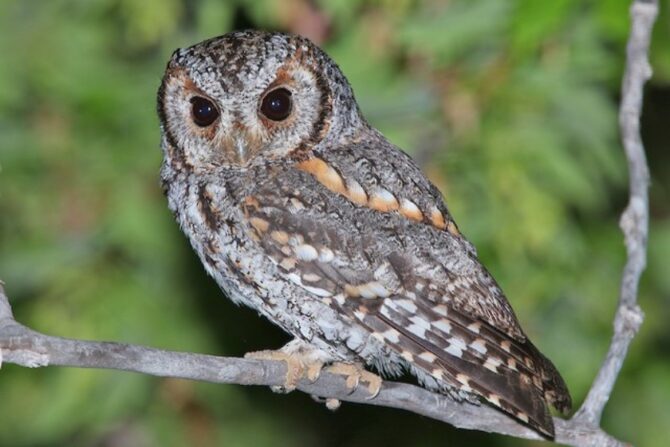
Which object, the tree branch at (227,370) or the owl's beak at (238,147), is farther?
the owl's beak at (238,147)

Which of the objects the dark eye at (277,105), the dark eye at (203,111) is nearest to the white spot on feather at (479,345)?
the dark eye at (277,105)

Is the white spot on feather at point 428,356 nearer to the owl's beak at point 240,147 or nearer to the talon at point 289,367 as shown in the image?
Result: the talon at point 289,367

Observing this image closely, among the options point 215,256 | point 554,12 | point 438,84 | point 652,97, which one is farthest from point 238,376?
point 652,97

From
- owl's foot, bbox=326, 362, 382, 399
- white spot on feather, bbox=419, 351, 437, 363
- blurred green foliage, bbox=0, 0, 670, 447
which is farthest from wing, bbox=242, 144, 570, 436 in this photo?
blurred green foliage, bbox=0, 0, 670, 447

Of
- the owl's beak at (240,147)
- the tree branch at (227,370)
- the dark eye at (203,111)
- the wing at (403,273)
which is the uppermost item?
the dark eye at (203,111)

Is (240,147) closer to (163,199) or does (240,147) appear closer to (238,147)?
(238,147)

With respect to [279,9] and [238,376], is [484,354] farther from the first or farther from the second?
[279,9]

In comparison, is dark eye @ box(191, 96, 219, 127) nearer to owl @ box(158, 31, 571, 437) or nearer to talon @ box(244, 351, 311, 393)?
owl @ box(158, 31, 571, 437)
